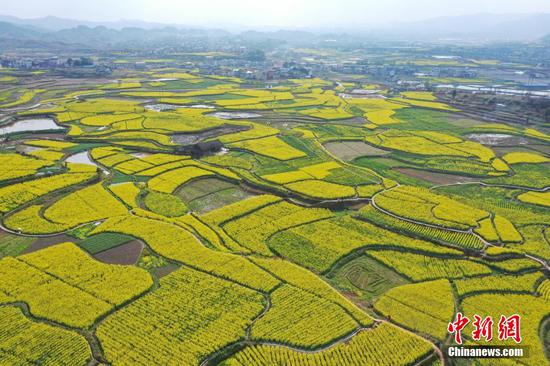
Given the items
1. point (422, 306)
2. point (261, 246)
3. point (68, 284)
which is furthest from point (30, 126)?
point (422, 306)

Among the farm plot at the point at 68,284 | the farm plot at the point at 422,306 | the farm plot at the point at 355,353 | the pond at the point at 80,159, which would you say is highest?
the pond at the point at 80,159

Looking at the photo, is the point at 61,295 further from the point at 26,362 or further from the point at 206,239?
the point at 206,239

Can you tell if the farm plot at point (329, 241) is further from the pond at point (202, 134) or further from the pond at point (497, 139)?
the pond at point (497, 139)

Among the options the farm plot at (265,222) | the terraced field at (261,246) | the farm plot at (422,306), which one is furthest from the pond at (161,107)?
the farm plot at (422,306)

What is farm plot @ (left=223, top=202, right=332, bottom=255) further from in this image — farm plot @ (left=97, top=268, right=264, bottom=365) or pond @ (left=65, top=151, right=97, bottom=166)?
pond @ (left=65, top=151, right=97, bottom=166)

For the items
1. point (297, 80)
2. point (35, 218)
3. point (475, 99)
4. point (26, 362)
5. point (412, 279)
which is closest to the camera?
point (26, 362)

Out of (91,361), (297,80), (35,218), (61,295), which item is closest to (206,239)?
(61,295)

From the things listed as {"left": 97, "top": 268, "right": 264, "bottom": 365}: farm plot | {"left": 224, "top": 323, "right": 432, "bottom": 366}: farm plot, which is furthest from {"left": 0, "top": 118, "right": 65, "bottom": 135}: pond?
{"left": 224, "top": 323, "right": 432, "bottom": 366}: farm plot
